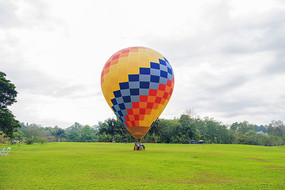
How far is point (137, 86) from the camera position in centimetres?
2616

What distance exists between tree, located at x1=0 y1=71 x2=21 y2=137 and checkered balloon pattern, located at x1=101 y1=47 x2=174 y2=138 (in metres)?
11.0

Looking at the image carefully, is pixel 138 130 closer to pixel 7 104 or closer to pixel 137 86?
pixel 137 86

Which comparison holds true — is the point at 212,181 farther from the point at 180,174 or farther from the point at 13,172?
the point at 13,172

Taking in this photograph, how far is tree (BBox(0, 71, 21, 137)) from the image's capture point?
2422 cm

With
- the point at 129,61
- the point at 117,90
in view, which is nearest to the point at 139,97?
the point at 117,90

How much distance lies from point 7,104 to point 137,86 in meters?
15.7

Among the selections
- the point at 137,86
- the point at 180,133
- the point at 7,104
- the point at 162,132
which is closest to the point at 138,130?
the point at 137,86

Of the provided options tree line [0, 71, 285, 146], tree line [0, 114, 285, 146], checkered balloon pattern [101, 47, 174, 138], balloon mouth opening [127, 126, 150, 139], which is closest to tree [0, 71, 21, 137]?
tree line [0, 71, 285, 146]

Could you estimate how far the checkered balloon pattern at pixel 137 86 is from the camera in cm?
2631

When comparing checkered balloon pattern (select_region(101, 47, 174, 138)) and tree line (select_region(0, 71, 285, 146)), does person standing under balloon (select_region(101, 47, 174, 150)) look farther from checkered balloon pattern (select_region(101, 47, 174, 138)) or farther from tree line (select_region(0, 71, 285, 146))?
tree line (select_region(0, 71, 285, 146))

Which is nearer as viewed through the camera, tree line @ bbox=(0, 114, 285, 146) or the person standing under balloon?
the person standing under balloon

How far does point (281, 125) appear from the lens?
108 meters

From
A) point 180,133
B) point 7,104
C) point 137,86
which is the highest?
point 137,86

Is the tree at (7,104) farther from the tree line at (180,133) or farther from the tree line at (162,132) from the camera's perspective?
the tree line at (180,133)
